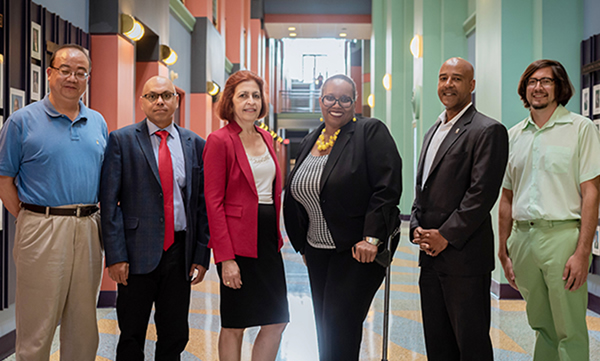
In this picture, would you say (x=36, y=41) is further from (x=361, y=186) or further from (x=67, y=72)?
(x=361, y=186)

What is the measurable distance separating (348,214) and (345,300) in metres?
0.38

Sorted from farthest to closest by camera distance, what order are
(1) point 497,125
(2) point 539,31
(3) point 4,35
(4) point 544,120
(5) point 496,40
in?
(5) point 496,40 < (2) point 539,31 < (3) point 4,35 < (4) point 544,120 < (1) point 497,125

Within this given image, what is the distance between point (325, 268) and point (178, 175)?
850mm

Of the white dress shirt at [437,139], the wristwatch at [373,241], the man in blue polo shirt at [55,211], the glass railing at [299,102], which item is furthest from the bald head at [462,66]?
the glass railing at [299,102]

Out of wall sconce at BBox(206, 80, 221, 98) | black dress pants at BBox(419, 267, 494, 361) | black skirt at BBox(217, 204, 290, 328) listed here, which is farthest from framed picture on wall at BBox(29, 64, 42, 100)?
wall sconce at BBox(206, 80, 221, 98)

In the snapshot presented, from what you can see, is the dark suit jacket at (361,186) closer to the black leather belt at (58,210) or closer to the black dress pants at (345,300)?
the black dress pants at (345,300)

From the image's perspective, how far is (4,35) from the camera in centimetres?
329

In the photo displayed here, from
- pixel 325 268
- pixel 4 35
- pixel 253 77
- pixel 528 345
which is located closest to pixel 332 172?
pixel 325 268

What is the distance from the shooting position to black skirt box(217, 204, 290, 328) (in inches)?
93.1

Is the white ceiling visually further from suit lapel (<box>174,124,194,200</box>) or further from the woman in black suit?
the woman in black suit

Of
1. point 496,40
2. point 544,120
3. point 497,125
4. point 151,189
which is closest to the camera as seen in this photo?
point 497,125

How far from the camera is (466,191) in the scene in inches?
87.9

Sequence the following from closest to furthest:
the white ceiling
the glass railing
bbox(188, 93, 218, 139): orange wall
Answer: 1. bbox(188, 93, 218, 139): orange wall
2. the white ceiling
3. the glass railing

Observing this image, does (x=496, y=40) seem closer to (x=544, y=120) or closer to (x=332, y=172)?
(x=544, y=120)
